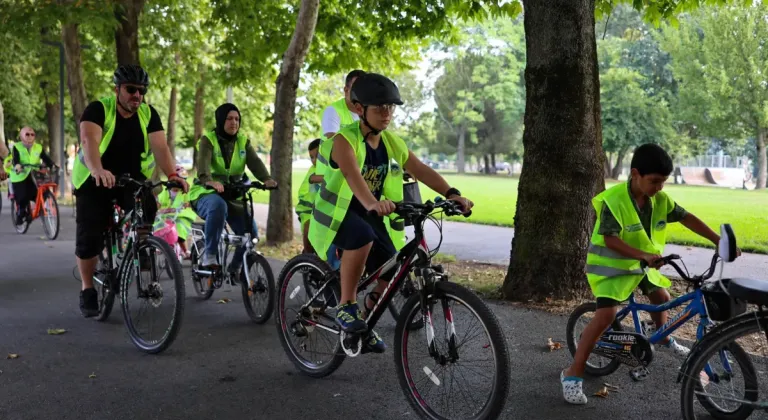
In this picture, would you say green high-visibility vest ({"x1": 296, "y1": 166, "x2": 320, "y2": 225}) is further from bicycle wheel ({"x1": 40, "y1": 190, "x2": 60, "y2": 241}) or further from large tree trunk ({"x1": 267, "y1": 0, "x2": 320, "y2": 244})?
bicycle wheel ({"x1": 40, "y1": 190, "x2": 60, "y2": 241})

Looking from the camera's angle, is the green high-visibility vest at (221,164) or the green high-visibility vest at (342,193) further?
the green high-visibility vest at (221,164)

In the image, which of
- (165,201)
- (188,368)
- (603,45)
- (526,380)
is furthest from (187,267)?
(603,45)

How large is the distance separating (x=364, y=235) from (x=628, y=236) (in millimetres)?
1521

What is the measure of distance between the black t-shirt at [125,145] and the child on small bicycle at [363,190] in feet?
6.96

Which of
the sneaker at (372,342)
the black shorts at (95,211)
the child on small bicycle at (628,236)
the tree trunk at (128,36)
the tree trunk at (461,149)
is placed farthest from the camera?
the tree trunk at (461,149)

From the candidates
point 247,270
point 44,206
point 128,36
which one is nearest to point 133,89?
point 247,270

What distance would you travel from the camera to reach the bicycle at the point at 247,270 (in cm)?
616

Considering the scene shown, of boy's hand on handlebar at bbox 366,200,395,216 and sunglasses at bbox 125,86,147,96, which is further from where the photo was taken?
sunglasses at bbox 125,86,147,96

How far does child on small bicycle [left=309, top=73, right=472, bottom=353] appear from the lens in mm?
4074

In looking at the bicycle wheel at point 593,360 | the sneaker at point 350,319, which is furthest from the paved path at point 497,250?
the sneaker at point 350,319

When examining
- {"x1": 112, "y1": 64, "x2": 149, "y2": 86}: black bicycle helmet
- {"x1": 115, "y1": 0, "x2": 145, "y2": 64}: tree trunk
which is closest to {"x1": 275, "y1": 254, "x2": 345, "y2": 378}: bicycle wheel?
{"x1": 112, "y1": 64, "x2": 149, "y2": 86}: black bicycle helmet

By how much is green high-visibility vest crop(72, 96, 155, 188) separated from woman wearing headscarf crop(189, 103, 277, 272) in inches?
23.5

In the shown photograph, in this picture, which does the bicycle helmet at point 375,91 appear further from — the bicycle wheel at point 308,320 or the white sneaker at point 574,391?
the white sneaker at point 574,391

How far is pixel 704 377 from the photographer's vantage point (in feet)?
11.3
